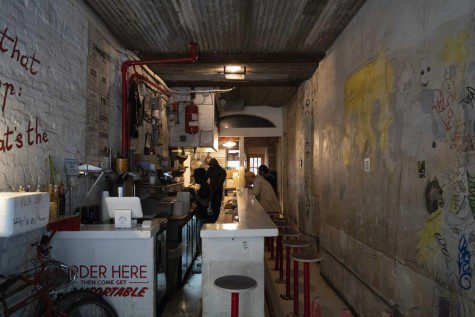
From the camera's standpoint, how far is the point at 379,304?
3379 mm

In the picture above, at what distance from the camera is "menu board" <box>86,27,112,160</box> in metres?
3.93

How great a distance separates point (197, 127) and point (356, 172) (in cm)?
429

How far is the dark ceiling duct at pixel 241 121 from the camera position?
10.6 metres

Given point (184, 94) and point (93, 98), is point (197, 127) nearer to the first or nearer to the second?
point (184, 94)

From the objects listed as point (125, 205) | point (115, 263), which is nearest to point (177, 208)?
point (125, 205)

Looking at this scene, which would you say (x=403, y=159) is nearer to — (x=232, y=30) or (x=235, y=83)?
(x=232, y=30)

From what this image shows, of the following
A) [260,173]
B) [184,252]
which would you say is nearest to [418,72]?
[184,252]

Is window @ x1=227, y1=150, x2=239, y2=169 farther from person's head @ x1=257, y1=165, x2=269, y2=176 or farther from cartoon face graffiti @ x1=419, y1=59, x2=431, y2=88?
cartoon face graffiti @ x1=419, y1=59, x2=431, y2=88

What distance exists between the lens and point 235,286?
2.41 metres

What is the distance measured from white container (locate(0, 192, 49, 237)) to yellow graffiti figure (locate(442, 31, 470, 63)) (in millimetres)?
2962

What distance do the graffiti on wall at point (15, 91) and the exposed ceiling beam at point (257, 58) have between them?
2818 mm

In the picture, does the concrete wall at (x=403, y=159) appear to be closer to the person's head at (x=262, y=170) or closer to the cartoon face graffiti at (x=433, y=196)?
the cartoon face graffiti at (x=433, y=196)

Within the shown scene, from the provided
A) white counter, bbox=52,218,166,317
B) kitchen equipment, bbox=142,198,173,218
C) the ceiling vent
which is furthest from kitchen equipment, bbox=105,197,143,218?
the ceiling vent

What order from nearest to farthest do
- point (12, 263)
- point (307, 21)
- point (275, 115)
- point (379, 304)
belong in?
point (12, 263) < point (379, 304) < point (307, 21) < point (275, 115)
